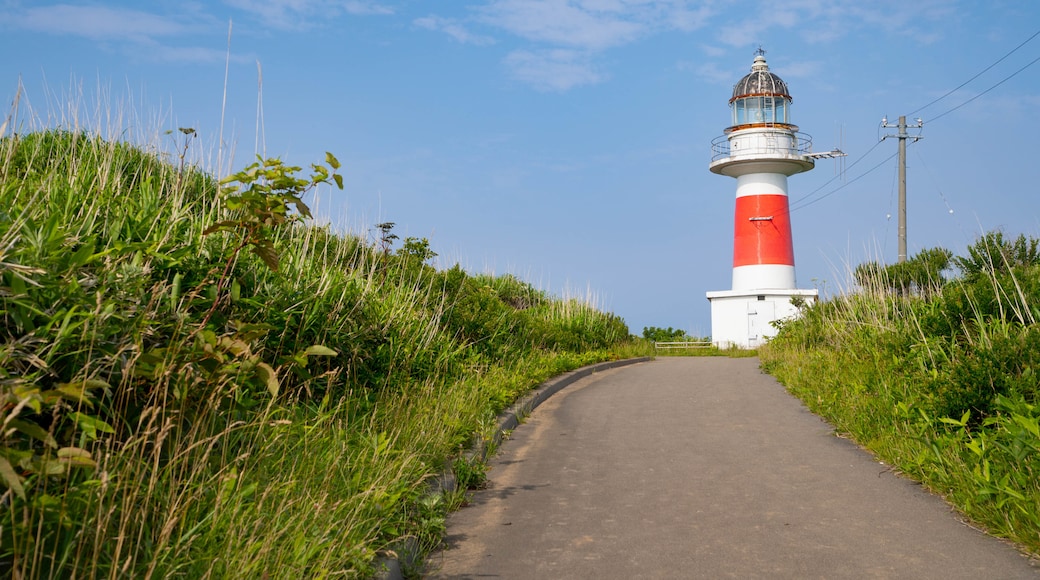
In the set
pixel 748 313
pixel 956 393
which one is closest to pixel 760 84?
pixel 748 313

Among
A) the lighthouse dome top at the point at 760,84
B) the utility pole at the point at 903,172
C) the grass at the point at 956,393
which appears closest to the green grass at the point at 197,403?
the grass at the point at 956,393

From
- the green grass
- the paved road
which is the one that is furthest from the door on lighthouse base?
the green grass

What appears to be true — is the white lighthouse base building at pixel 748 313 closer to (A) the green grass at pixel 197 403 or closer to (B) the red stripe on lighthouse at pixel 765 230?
(B) the red stripe on lighthouse at pixel 765 230

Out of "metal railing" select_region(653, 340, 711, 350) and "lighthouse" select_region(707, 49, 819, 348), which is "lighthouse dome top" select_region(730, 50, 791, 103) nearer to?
"lighthouse" select_region(707, 49, 819, 348)

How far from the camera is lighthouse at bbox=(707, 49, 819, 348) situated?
3150cm

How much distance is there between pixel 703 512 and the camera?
590cm

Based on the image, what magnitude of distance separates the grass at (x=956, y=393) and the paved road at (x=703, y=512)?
237mm

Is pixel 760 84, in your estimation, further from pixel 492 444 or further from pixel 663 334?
pixel 492 444

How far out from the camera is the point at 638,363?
2005cm

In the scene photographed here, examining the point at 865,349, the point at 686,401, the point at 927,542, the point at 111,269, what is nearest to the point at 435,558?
the point at 111,269

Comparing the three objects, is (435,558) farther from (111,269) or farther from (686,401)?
(686,401)

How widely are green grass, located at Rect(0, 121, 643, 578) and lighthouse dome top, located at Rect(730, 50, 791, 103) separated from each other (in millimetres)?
26319

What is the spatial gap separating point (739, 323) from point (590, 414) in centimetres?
2324

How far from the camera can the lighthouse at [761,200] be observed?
103ft
